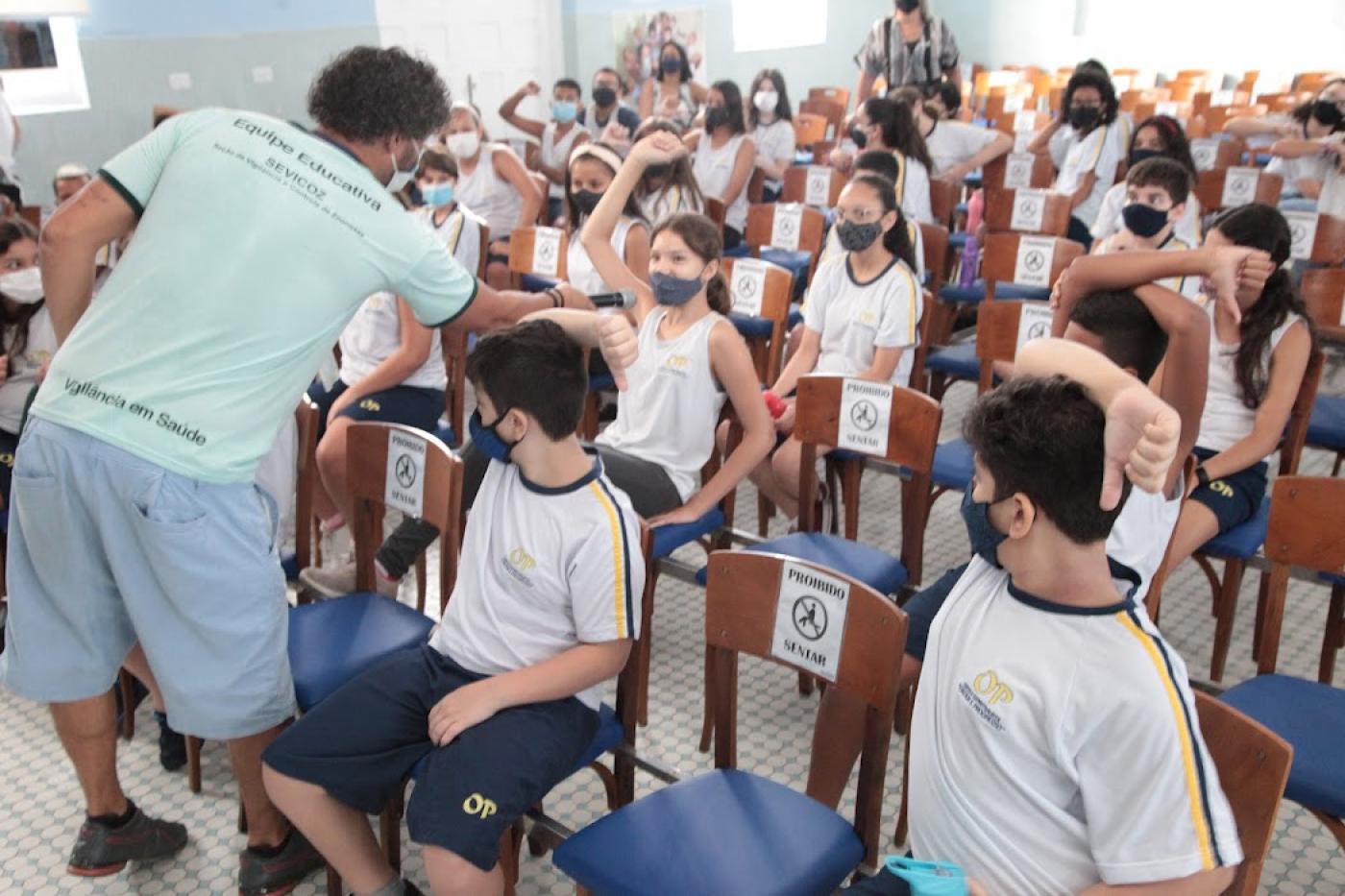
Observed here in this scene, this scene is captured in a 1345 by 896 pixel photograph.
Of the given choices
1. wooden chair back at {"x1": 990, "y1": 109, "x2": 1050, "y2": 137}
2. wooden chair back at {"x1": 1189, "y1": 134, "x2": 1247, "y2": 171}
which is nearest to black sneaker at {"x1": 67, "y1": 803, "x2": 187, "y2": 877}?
wooden chair back at {"x1": 1189, "y1": 134, "x2": 1247, "y2": 171}

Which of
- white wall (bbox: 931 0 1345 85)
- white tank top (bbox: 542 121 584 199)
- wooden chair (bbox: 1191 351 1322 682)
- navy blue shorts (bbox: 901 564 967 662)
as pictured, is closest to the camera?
→ navy blue shorts (bbox: 901 564 967 662)

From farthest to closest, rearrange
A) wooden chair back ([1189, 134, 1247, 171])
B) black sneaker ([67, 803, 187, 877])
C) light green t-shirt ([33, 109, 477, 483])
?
wooden chair back ([1189, 134, 1247, 171]) < black sneaker ([67, 803, 187, 877]) < light green t-shirt ([33, 109, 477, 483])

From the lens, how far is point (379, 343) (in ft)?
10.6

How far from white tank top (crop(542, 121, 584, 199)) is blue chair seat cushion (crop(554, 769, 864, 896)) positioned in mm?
5540

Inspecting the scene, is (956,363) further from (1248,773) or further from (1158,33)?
(1158,33)

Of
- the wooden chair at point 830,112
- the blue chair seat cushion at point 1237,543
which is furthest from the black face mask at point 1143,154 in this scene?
the wooden chair at point 830,112

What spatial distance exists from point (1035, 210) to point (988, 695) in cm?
404

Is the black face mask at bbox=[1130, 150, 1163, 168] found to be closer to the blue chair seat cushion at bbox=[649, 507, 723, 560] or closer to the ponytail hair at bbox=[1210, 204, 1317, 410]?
the ponytail hair at bbox=[1210, 204, 1317, 410]

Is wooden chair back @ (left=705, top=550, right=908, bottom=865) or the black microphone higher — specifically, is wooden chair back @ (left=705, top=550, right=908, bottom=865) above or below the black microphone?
below

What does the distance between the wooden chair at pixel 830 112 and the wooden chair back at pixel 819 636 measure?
8.27 metres

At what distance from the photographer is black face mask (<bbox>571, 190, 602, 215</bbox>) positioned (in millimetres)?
3879

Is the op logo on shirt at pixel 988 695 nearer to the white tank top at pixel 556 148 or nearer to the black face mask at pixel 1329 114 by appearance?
the black face mask at pixel 1329 114

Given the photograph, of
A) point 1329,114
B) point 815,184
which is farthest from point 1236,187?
point 815,184

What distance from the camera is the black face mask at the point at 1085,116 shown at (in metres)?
5.43
